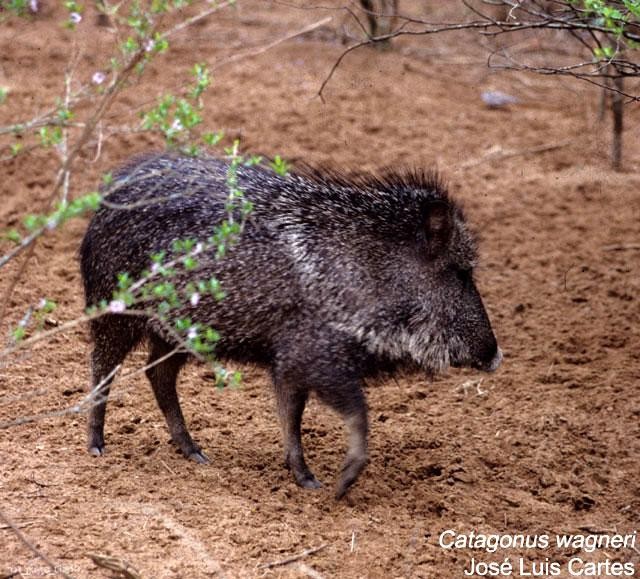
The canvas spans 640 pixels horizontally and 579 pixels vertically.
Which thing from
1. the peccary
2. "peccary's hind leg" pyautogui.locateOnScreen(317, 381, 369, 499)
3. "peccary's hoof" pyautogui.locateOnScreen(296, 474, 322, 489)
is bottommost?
"peccary's hoof" pyautogui.locateOnScreen(296, 474, 322, 489)

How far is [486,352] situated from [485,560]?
3.72 ft

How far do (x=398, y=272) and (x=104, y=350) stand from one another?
1.47m

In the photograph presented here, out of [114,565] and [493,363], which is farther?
[493,363]

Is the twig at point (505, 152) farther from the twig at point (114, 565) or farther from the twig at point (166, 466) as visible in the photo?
the twig at point (114, 565)

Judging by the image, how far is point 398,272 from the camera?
197 inches

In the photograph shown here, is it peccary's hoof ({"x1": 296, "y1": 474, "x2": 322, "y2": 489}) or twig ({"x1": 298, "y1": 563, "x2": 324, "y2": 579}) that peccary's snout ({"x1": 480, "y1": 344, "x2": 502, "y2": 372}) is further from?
twig ({"x1": 298, "y1": 563, "x2": 324, "y2": 579})

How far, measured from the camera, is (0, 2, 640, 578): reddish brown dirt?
4387 mm

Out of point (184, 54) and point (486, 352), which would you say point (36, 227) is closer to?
point (486, 352)

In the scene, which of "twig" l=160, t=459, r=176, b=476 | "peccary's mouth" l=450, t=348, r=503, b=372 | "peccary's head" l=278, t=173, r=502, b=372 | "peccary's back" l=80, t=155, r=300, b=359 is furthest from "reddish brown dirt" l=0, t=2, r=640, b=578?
"peccary's back" l=80, t=155, r=300, b=359

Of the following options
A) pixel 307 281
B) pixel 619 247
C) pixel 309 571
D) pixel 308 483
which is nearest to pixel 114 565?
pixel 309 571

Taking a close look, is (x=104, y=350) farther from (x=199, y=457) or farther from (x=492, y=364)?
(x=492, y=364)

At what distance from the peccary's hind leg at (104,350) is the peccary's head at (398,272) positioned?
3.04 feet

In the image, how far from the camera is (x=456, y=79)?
10422 millimetres

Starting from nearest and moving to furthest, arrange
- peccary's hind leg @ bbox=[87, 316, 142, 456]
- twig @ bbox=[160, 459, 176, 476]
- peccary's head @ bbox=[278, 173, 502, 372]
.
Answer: peccary's head @ bbox=[278, 173, 502, 372]
twig @ bbox=[160, 459, 176, 476]
peccary's hind leg @ bbox=[87, 316, 142, 456]
